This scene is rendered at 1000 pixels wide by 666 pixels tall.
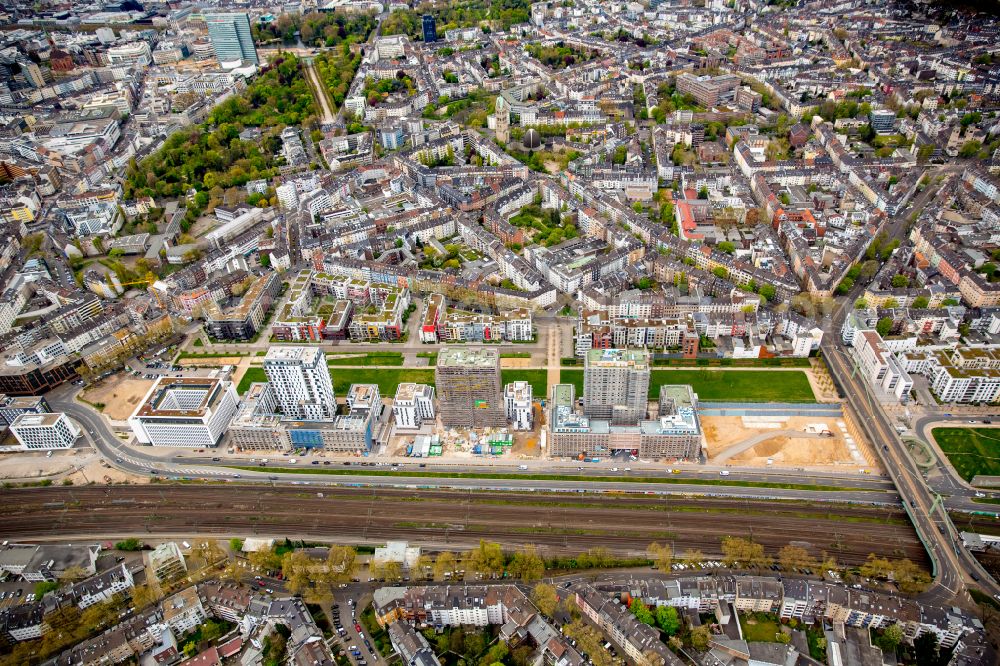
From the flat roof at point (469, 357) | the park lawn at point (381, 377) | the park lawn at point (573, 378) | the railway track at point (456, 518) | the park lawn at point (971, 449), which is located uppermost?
the flat roof at point (469, 357)

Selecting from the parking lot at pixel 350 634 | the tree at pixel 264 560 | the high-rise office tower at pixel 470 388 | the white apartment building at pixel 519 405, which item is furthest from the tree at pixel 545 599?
the tree at pixel 264 560

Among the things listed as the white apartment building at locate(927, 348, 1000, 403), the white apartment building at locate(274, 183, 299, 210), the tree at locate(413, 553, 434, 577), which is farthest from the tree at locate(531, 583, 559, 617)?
the white apartment building at locate(274, 183, 299, 210)

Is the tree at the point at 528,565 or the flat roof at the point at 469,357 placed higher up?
the flat roof at the point at 469,357

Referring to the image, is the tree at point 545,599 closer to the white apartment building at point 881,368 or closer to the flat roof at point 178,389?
the flat roof at point 178,389

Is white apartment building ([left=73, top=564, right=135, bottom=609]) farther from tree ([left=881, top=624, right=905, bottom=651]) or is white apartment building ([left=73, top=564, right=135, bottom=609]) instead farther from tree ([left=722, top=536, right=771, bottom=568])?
tree ([left=881, top=624, right=905, bottom=651])

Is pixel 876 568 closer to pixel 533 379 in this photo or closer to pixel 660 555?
pixel 660 555

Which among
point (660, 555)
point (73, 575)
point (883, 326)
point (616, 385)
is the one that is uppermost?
point (616, 385)

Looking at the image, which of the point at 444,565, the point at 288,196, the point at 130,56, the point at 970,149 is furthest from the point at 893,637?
the point at 130,56
